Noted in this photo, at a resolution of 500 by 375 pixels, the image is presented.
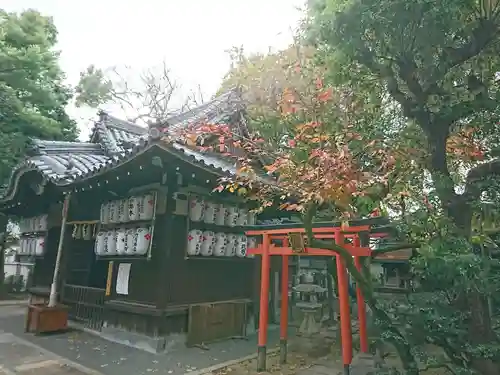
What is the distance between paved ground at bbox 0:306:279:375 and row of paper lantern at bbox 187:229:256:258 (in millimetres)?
2337

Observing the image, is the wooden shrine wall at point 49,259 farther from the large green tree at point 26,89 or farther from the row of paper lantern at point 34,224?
the large green tree at point 26,89

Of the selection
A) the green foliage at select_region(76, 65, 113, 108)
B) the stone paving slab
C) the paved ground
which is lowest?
the stone paving slab

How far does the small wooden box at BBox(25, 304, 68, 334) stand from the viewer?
10.4m

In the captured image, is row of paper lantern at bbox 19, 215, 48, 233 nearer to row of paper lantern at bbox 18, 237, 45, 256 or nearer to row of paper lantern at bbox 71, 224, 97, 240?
row of paper lantern at bbox 18, 237, 45, 256

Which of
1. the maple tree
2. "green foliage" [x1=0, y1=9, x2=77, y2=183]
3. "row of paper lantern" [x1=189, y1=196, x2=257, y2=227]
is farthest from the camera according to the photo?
"green foliage" [x1=0, y1=9, x2=77, y2=183]

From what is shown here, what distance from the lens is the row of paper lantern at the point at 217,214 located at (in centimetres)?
966

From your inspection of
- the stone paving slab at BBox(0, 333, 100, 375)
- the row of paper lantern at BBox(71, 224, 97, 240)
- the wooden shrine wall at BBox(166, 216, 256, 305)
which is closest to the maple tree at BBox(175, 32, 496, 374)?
the wooden shrine wall at BBox(166, 216, 256, 305)

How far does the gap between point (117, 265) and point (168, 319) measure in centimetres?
253

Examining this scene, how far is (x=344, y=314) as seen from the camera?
677 centimetres

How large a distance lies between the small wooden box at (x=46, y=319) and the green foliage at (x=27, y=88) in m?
8.27

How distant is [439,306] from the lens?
6125mm

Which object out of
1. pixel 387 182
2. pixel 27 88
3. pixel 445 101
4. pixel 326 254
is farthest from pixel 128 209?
pixel 27 88

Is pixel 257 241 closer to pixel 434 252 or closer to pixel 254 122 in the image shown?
pixel 254 122

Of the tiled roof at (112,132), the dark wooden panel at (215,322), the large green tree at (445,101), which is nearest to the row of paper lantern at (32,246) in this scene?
the tiled roof at (112,132)
